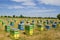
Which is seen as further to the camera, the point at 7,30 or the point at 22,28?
the point at 22,28

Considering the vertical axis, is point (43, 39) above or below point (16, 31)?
below

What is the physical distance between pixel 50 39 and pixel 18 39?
322 centimetres

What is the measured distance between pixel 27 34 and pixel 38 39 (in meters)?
2.84

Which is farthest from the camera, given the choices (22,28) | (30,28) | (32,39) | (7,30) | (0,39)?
(22,28)

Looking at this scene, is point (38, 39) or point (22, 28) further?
point (22, 28)

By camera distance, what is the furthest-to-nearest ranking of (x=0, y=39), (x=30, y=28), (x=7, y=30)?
(x=7, y=30) < (x=30, y=28) < (x=0, y=39)

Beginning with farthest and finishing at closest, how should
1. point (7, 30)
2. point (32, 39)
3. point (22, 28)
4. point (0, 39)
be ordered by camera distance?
point (22, 28) → point (7, 30) → point (32, 39) → point (0, 39)

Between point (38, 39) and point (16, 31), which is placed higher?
point (16, 31)

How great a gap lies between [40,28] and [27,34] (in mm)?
4410

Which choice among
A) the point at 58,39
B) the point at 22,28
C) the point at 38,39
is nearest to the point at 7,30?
the point at 22,28

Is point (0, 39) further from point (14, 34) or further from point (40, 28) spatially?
point (40, 28)

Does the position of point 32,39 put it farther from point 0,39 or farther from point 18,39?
point 0,39

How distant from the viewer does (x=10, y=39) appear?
1251 cm

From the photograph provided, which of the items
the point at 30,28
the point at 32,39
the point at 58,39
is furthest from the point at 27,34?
the point at 58,39
